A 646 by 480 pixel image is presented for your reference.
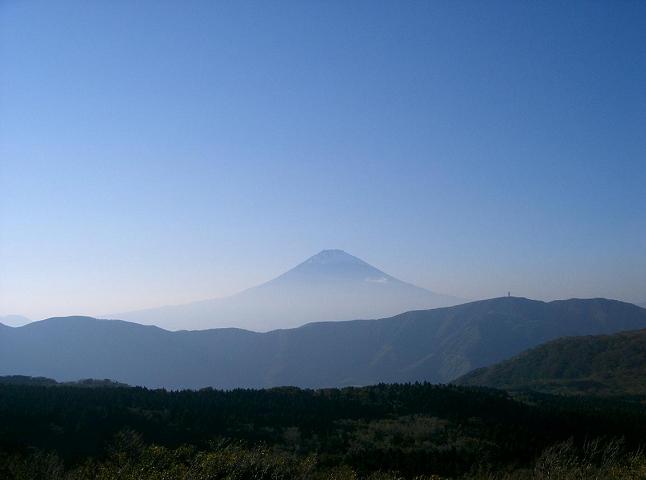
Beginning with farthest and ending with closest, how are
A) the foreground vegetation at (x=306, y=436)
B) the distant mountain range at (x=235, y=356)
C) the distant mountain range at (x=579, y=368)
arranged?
1. the distant mountain range at (x=235, y=356)
2. the distant mountain range at (x=579, y=368)
3. the foreground vegetation at (x=306, y=436)

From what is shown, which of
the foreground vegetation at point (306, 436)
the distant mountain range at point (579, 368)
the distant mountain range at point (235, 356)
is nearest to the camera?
the foreground vegetation at point (306, 436)

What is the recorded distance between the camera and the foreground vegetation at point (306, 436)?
17781 mm

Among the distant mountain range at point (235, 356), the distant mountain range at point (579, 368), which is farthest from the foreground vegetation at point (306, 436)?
the distant mountain range at point (235, 356)

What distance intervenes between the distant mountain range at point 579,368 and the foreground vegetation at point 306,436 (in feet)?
114

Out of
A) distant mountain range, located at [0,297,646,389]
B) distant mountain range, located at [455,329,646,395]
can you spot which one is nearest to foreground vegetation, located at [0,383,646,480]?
distant mountain range, located at [455,329,646,395]

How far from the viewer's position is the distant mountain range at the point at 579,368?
69.1m

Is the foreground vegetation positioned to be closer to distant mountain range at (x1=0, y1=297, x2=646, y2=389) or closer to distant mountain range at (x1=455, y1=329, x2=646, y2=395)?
distant mountain range at (x1=455, y1=329, x2=646, y2=395)

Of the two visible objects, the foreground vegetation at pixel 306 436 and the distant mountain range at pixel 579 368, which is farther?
the distant mountain range at pixel 579 368

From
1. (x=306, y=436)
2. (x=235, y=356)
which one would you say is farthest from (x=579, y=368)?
(x=235, y=356)

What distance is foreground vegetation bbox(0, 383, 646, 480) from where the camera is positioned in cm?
1778

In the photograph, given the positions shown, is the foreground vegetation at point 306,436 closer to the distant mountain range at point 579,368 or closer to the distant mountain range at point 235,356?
the distant mountain range at point 579,368

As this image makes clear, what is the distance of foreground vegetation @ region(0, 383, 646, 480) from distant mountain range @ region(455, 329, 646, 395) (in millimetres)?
34897

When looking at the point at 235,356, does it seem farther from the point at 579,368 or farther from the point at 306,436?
the point at 306,436

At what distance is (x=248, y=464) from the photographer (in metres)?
17.2
